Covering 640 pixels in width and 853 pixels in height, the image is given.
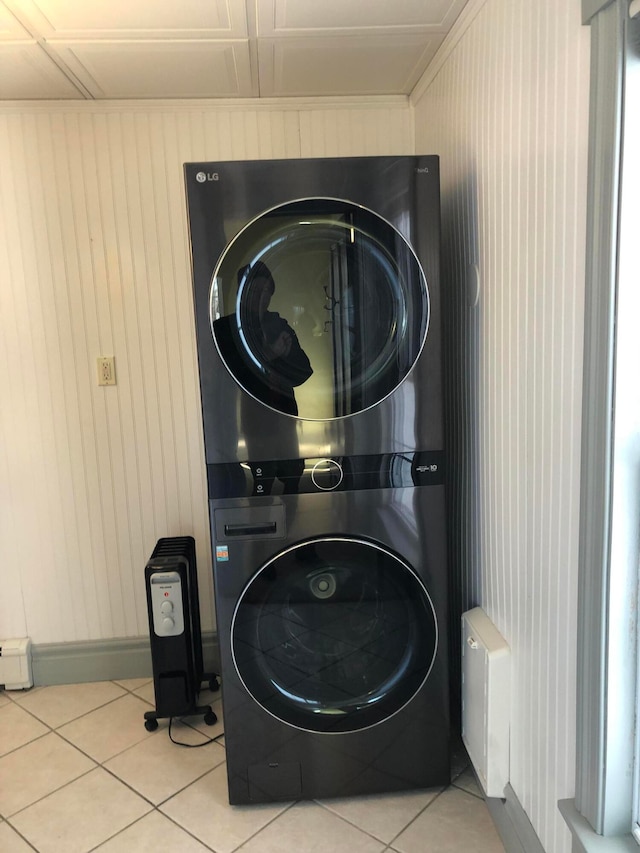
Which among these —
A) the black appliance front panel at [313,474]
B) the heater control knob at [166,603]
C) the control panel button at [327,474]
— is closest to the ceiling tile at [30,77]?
the black appliance front panel at [313,474]

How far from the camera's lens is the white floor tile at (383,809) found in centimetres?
172

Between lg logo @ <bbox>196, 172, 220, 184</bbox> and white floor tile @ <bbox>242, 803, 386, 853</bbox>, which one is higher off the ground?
lg logo @ <bbox>196, 172, 220, 184</bbox>

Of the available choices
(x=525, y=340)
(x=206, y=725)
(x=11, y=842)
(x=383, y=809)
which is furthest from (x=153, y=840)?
(x=525, y=340)

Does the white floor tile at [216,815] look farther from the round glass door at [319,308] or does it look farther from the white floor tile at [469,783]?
the round glass door at [319,308]

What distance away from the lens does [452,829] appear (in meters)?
1.70

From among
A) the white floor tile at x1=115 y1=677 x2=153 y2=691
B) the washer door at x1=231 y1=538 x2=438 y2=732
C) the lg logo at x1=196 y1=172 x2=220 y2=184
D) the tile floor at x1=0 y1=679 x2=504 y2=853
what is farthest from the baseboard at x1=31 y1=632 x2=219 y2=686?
the lg logo at x1=196 y1=172 x2=220 y2=184

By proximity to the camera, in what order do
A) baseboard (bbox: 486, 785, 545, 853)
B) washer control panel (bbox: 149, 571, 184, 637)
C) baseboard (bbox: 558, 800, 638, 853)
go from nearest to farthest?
baseboard (bbox: 558, 800, 638, 853), baseboard (bbox: 486, 785, 545, 853), washer control panel (bbox: 149, 571, 184, 637)

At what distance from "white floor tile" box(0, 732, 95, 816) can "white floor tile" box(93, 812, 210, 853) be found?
32 cm

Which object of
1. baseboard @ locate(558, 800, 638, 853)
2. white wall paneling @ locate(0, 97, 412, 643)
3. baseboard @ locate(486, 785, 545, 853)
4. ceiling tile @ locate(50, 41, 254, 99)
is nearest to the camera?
baseboard @ locate(558, 800, 638, 853)

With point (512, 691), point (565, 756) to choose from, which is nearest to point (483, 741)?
point (512, 691)

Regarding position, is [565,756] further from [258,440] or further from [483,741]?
[258,440]

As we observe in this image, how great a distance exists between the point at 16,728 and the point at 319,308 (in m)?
1.76

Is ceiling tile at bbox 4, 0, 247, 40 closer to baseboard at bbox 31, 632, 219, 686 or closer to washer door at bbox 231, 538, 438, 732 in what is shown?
washer door at bbox 231, 538, 438, 732

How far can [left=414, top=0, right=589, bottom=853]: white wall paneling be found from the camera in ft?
4.00
